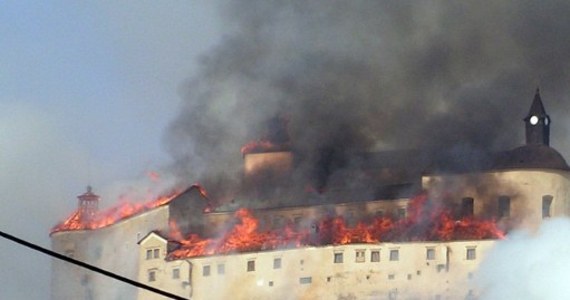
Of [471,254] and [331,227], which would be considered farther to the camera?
[331,227]

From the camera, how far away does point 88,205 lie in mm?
74062

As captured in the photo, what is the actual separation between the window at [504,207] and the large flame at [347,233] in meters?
0.77

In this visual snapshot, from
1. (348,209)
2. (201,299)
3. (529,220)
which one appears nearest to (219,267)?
(201,299)

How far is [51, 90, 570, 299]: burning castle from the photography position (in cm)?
6228

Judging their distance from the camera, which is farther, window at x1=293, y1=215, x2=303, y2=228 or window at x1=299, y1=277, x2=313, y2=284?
window at x1=293, y1=215, x2=303, y2=228

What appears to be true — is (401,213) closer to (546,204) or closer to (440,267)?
(440,267)

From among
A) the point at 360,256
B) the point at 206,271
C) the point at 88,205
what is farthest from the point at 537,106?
the point at 88,205

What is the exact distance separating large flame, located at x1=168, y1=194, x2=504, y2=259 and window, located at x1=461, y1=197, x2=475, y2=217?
1.49 ft

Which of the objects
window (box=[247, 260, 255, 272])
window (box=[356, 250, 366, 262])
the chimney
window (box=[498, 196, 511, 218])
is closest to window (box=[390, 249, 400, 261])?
window (box=[356, 250, 366, 262])

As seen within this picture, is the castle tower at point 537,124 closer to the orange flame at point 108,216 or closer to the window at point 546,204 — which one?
the window at point 546,204

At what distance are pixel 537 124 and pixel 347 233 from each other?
10.9 meters

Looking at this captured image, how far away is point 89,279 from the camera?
71.1 meters

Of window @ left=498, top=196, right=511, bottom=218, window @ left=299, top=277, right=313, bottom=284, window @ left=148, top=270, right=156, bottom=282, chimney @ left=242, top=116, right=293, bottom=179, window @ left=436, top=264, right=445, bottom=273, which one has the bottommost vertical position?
window @ left=299, top=277, right=313, bottom=284

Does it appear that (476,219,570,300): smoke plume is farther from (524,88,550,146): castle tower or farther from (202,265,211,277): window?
(202,265,211,277): window
